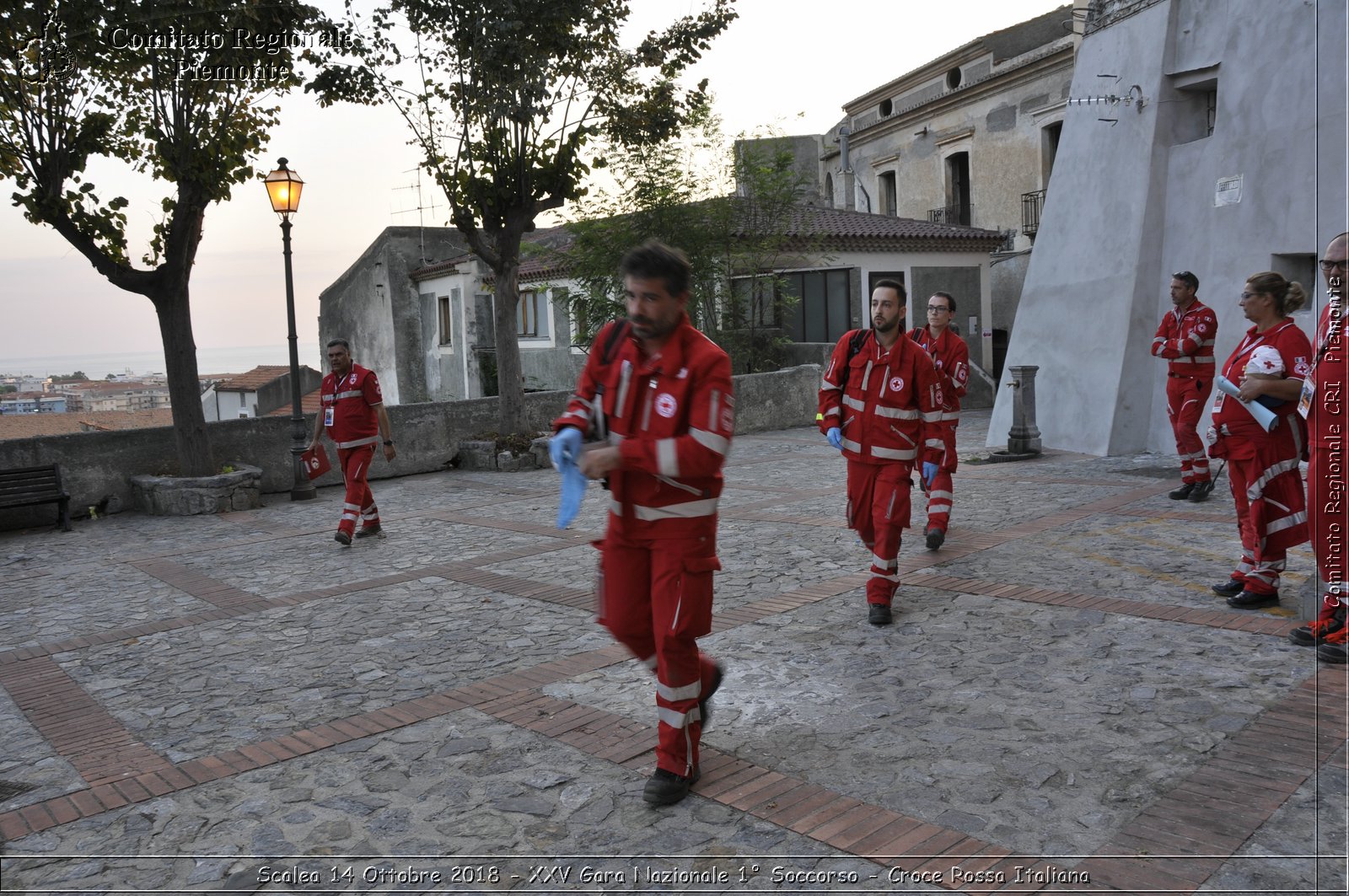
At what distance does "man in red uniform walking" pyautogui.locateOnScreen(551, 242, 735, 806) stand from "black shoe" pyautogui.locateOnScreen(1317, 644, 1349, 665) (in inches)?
126

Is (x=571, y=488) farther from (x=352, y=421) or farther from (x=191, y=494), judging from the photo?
(x=191, y=494)

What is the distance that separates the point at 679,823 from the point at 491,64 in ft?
41.2

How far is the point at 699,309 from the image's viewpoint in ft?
70.7

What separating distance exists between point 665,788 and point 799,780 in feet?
1.82

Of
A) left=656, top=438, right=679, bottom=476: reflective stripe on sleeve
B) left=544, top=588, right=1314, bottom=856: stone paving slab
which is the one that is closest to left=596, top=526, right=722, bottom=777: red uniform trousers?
left=656, top=438, right=679, bottom=476: reflective stripe on sleeve

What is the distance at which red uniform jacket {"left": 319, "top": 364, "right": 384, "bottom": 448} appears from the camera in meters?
9.51

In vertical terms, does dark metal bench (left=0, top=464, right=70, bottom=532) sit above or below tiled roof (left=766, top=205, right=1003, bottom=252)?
below

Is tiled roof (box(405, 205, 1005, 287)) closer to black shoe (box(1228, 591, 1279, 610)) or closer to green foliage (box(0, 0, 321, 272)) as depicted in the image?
green foliage (box(0, 0, 321, 272))

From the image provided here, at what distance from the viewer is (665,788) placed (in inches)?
149

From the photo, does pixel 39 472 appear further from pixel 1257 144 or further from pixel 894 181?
pixel 894 181

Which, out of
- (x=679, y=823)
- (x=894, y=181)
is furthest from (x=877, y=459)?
(x=894, y=181)

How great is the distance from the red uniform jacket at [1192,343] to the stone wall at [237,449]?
31.0 feet

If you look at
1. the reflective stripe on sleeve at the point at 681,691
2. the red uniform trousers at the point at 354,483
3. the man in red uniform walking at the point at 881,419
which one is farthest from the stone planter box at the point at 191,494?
the reflective stripe on sleeve at the point at 681,691

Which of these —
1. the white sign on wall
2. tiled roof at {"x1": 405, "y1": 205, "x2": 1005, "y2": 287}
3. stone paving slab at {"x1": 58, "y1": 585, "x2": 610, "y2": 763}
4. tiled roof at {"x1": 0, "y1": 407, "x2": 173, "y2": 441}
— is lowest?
stone paving slab at {"x1": 58, "y1": 585, "x2": 610, "y2": 763}
